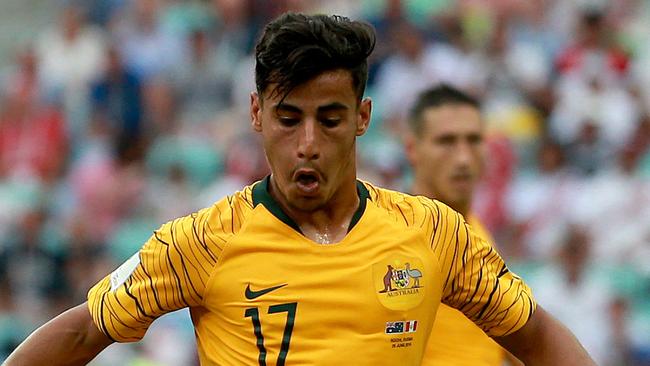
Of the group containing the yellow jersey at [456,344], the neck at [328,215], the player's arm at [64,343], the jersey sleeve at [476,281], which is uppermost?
the neck at [328,215]

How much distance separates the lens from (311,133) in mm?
3811

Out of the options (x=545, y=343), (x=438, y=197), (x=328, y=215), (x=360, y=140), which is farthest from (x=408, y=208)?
(x=360, y=140)

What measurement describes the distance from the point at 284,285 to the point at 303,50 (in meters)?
0.71

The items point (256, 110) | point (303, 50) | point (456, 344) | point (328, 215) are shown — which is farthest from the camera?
point (456, 344)

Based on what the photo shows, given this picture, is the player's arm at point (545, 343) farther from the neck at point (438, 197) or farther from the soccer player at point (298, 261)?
the neck at point (438, 197)

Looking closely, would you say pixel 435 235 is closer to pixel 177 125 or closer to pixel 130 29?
pixel 177 125

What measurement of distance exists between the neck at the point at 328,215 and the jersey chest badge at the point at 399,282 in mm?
184

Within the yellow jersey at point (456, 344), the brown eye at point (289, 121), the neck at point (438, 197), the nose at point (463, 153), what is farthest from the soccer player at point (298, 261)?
the nose at point (463, 153)

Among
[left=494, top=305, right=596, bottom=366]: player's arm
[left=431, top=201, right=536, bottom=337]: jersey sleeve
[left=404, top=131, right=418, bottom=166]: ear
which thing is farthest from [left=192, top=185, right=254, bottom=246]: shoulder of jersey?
[left=404, top=131, right=418, bottom=166]: ear

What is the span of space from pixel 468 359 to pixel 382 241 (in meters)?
1.51

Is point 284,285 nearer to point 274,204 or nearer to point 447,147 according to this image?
point 274,204

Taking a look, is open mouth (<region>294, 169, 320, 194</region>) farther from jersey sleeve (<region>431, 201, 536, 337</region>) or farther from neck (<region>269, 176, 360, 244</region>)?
jersey sleeve (<region>431, 201, 536, 337</region>)

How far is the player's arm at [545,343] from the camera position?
4172 mm

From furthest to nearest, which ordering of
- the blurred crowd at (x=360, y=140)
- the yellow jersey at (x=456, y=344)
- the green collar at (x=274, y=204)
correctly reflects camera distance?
the blurred crowd at (x=360, y=140) < the yellow jersey at (x=456, y=344) < the green collar at (x=274, y=204)
